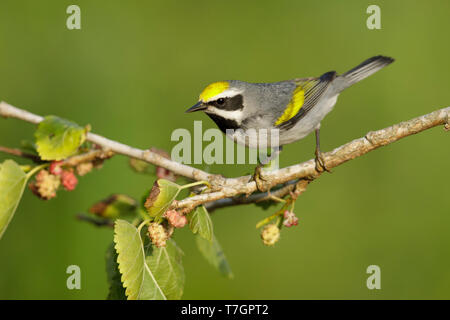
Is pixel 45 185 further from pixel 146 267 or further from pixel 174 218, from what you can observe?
pixel 174 218

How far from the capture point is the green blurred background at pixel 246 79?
418cm

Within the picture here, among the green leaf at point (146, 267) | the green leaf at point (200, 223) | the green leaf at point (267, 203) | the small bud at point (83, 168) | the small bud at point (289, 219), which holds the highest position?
the small bud at point (83, 168)

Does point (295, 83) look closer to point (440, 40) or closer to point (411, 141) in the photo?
point (411, 141)

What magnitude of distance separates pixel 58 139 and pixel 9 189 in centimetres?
33

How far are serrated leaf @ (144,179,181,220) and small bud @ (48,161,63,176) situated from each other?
0.79 meters

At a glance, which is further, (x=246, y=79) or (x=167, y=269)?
(x=246, y=79)

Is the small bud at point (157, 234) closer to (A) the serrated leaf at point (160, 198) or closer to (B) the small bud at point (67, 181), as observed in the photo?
(A) the serrated leaf at point (160, 198)

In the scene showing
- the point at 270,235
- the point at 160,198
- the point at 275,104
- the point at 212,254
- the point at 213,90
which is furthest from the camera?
the point at 275,104

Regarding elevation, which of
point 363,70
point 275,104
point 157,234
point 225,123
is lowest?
point 157,234

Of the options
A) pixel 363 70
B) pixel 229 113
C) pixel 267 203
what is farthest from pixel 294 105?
pixel 267 203

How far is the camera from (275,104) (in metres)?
3.33

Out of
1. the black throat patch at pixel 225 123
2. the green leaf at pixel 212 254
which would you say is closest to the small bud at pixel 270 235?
the green leaf at pixel 212 254

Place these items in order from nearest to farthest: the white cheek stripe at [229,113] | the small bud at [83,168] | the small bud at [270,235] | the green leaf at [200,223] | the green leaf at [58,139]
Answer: the green leaf at [200,223], the small bud at [270,235], the green leaf at [58,139], the small bud at [83,168], the white cheek stripe at [229,113]

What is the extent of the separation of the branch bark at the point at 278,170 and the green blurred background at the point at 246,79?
194 centimetres
